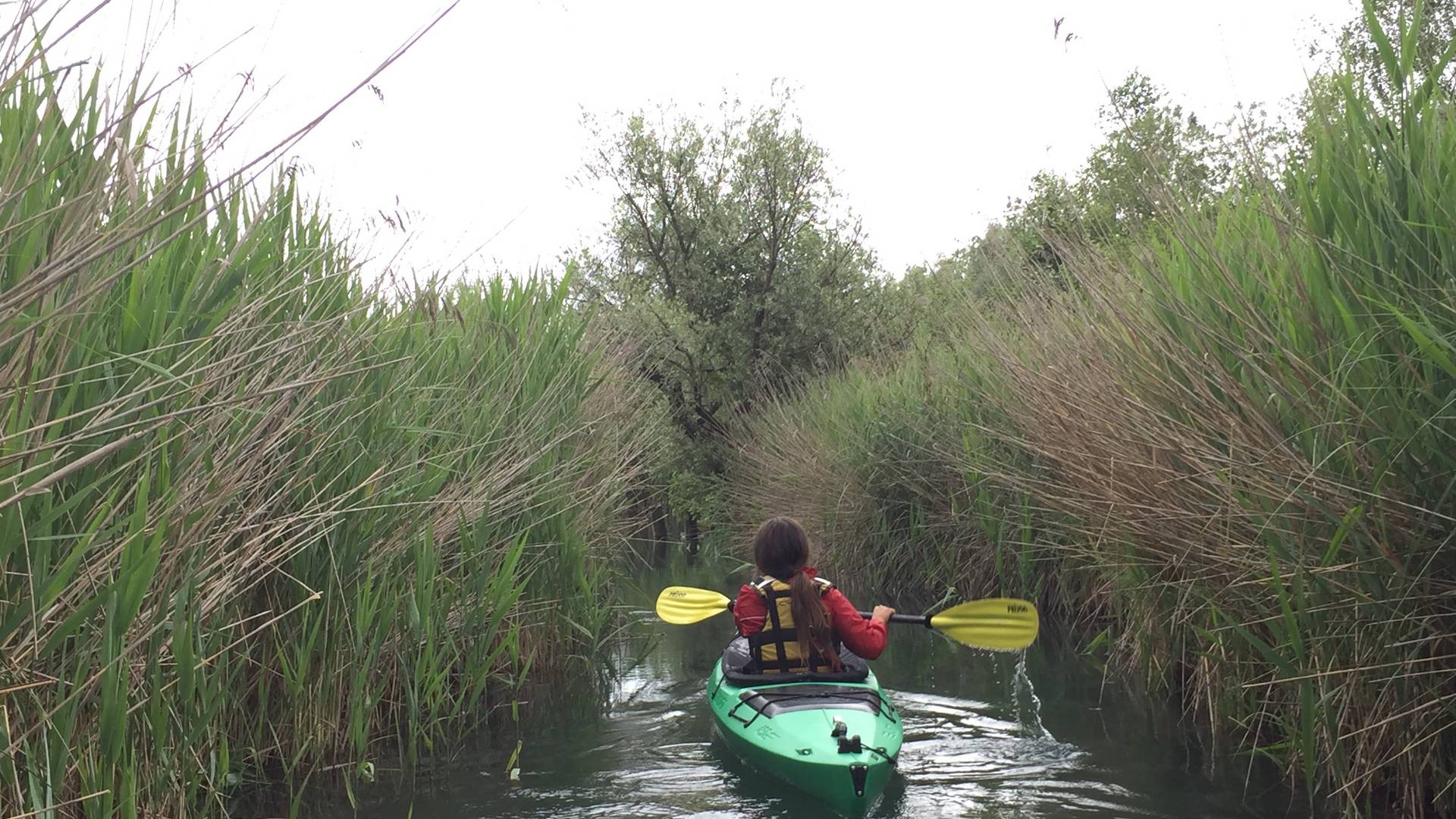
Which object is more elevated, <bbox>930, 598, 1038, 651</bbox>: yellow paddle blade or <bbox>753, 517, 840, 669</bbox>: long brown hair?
<bbox>753, 517, 840, 669</bbox>: long brown hair

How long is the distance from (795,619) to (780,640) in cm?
14

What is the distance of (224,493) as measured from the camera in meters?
2.97

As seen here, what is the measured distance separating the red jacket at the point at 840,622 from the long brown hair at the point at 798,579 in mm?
52

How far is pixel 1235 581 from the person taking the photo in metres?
4.08

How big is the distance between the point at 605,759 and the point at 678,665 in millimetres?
2945

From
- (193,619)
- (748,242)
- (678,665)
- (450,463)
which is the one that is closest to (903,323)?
(748,242)

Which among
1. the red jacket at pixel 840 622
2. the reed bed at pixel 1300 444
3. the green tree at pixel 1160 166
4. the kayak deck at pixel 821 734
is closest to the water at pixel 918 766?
the kayak deck at pixel 821 734

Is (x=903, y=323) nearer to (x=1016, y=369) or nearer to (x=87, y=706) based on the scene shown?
(x=1016, y=369)

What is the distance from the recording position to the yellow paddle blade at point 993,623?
19.4 ft

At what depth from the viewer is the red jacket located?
558 centimetres

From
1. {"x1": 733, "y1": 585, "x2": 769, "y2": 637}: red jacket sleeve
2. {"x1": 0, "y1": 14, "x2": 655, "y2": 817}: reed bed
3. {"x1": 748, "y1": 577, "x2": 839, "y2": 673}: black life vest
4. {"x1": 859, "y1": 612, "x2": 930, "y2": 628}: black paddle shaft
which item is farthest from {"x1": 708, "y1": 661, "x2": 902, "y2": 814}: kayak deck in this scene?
{"x1": 0, "y1": 14, "x2": 655, "y2": 817}: reed bed

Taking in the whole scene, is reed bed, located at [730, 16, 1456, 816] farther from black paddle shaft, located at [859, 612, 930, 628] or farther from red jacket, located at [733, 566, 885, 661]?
red jacket, located at [733, 566, 885, 661]

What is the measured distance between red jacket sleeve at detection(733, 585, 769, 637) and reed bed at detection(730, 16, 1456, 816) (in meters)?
1.48

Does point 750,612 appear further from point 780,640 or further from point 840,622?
point 840,622
